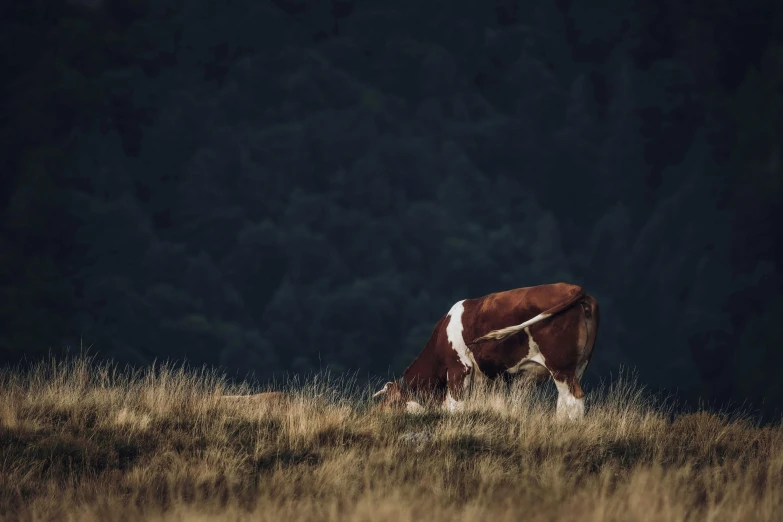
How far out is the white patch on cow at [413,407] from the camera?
1289 cm

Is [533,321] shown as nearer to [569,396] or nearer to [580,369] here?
[580,369]

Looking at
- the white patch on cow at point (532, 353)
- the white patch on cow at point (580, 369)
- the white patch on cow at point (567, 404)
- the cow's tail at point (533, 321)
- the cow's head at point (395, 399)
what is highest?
the cow's tail at point (533, 321)

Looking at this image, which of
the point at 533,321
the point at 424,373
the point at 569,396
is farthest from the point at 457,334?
the point at 569,396

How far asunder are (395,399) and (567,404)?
2.56 meters

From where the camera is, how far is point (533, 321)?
13047 mm

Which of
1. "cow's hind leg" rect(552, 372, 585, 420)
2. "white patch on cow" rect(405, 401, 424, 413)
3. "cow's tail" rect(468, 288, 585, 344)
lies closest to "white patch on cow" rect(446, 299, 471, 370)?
"cow's tail" rect(468, 288, 585, 344)

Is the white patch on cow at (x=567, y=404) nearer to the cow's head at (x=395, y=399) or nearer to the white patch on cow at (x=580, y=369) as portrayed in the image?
the white patch on cow at (x=580, y=369)

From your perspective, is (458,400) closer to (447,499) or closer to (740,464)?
(740,464)

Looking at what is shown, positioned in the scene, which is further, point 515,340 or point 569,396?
point 515,340

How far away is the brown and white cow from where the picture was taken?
13.1m

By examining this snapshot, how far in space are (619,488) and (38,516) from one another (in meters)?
4.75

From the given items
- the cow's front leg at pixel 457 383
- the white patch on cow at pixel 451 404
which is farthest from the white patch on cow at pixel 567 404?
the cow's front leg at pixel 457 383

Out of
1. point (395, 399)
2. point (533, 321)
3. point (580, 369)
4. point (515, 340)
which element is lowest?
point (395, 399)

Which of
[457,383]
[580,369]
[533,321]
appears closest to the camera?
[533,321]
